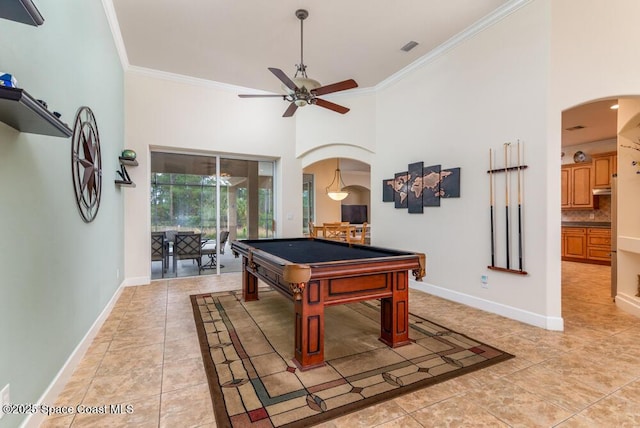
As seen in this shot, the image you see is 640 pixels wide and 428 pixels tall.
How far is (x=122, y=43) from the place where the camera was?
4.43m

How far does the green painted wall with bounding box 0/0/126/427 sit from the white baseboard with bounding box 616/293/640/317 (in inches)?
229

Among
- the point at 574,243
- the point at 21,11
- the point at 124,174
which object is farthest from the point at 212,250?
the point at 574,243

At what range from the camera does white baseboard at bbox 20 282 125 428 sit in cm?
178

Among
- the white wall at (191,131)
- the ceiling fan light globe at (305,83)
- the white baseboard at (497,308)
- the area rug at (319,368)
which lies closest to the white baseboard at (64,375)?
the area rug at (319,368)

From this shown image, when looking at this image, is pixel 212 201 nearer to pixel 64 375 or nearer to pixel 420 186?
pixel 420 186

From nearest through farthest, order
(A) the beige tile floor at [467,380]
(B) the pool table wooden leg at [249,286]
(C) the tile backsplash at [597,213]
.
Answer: (A) the beige tile floor at [467,380]
(B) the pool table wooden leg at [249,286]
(C) the tile backsplash at [597,213]

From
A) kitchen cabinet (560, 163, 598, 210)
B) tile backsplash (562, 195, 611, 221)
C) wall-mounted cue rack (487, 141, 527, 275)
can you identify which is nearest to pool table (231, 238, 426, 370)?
wall-mounted cue rack (487, 141, 527, 275)

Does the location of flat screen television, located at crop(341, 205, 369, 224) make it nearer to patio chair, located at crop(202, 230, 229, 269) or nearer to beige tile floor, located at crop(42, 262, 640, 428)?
patio chair, located at crop(202, 230, 229, 269)

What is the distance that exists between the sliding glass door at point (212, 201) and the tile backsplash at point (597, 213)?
7.83m

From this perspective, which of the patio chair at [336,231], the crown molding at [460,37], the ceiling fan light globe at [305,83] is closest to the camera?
the ceiling fan light globe at [305,83]

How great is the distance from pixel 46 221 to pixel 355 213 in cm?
1118

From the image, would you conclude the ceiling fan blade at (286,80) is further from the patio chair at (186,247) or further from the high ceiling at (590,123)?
the high ceiling at (590,123)

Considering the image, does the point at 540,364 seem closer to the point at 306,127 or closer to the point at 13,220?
the point at 13,220

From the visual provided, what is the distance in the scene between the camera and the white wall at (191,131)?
210 inches
